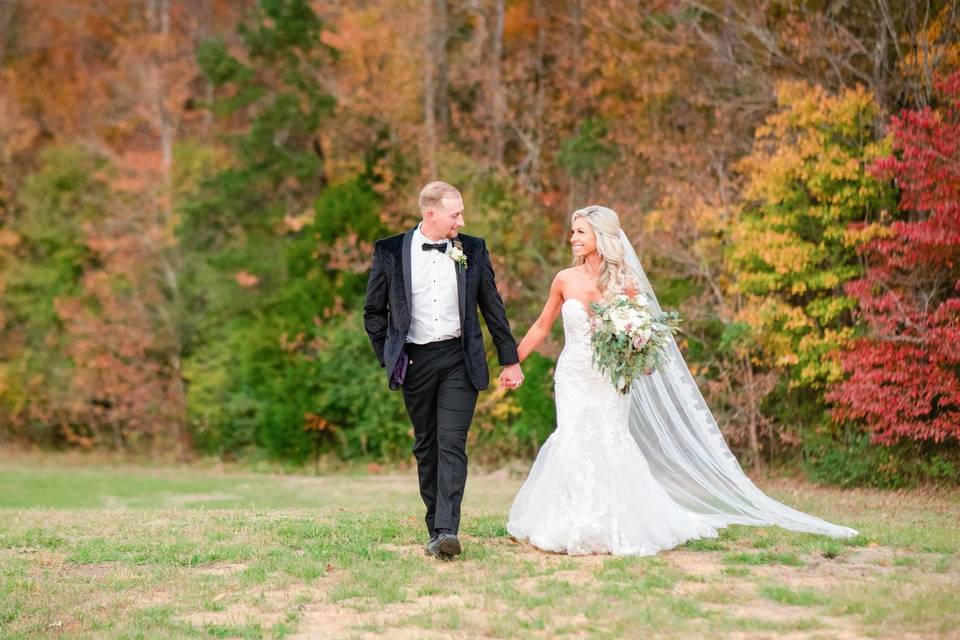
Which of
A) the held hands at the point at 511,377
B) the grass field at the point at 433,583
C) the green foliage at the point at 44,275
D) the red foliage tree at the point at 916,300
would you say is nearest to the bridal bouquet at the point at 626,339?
the held hands at the point at 511,377

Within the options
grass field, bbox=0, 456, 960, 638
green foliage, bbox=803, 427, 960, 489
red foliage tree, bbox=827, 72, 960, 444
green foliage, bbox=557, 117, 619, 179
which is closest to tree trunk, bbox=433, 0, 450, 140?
green foliage, bbox=557, 117, 619, 179

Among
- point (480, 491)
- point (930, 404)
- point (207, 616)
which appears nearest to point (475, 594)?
point (207, 616)

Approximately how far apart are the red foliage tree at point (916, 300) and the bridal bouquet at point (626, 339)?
5.89m

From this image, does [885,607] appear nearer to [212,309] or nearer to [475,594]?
[475,594]

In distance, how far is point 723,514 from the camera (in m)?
6.89

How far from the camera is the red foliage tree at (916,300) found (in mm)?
11219

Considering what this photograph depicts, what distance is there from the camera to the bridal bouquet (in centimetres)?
639

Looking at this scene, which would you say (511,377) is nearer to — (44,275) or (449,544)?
(449,544)

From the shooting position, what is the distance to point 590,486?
6.36 meters

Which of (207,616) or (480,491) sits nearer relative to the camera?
(207,616)

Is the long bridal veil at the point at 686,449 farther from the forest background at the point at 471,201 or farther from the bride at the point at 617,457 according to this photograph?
the forest background at the point at 471,201

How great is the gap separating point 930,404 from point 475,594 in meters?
8.28

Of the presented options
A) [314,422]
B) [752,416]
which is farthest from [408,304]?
[314,422]

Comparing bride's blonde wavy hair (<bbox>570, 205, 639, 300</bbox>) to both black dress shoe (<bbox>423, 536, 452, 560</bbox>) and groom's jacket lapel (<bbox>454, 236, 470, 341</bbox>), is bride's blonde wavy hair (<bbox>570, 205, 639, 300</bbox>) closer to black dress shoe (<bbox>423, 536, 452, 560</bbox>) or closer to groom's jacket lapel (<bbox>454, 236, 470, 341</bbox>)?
groom's jacket lapel (<bbox>454, 236, 470, 341</bbox>)
